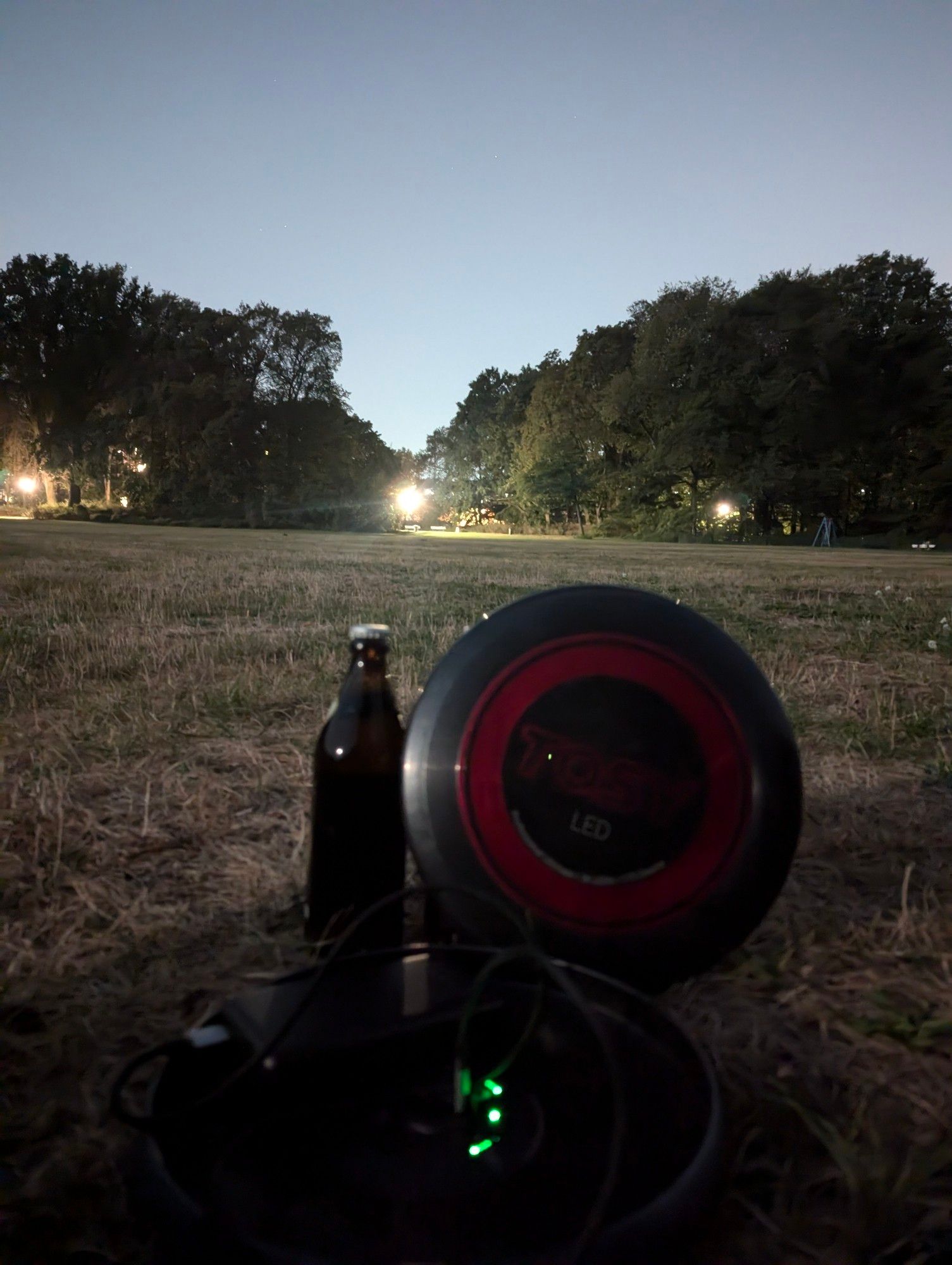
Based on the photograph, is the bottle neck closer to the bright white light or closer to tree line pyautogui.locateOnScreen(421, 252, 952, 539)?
tree line pyautogui.locateOnScreen(421, 252, 952, 539)

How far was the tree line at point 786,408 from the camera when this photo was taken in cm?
3984

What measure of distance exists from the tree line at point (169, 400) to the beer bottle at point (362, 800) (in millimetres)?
45491

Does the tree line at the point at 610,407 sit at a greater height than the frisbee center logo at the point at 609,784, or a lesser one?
greater

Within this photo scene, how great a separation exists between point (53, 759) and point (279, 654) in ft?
8.20

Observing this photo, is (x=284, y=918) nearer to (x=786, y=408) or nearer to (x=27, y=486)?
(x=786, y=408)

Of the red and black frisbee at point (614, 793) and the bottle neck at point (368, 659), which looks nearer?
the red and black frisbee at point (614, 793)

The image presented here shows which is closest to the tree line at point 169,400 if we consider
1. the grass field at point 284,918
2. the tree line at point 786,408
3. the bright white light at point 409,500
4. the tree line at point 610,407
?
the tree line at point 610,407

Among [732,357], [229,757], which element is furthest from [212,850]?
[732,357]

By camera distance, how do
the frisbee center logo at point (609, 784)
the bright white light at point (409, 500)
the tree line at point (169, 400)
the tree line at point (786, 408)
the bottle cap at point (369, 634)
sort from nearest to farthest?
the frisbee center logo at point (609, 784) < the bottle cap at point (369, 634) < the tree line at point (786, 408) < the tree line at point (169, 400) < the bright white light at point (409, 500)

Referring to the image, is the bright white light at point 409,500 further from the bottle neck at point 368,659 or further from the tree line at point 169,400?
the bottle neck at point 368,659

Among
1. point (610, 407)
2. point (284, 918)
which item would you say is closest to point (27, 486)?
point (610, 407)

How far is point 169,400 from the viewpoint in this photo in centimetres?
4512

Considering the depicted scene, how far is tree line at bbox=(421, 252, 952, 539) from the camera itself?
1569 inches

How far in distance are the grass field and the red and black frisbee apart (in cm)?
31
